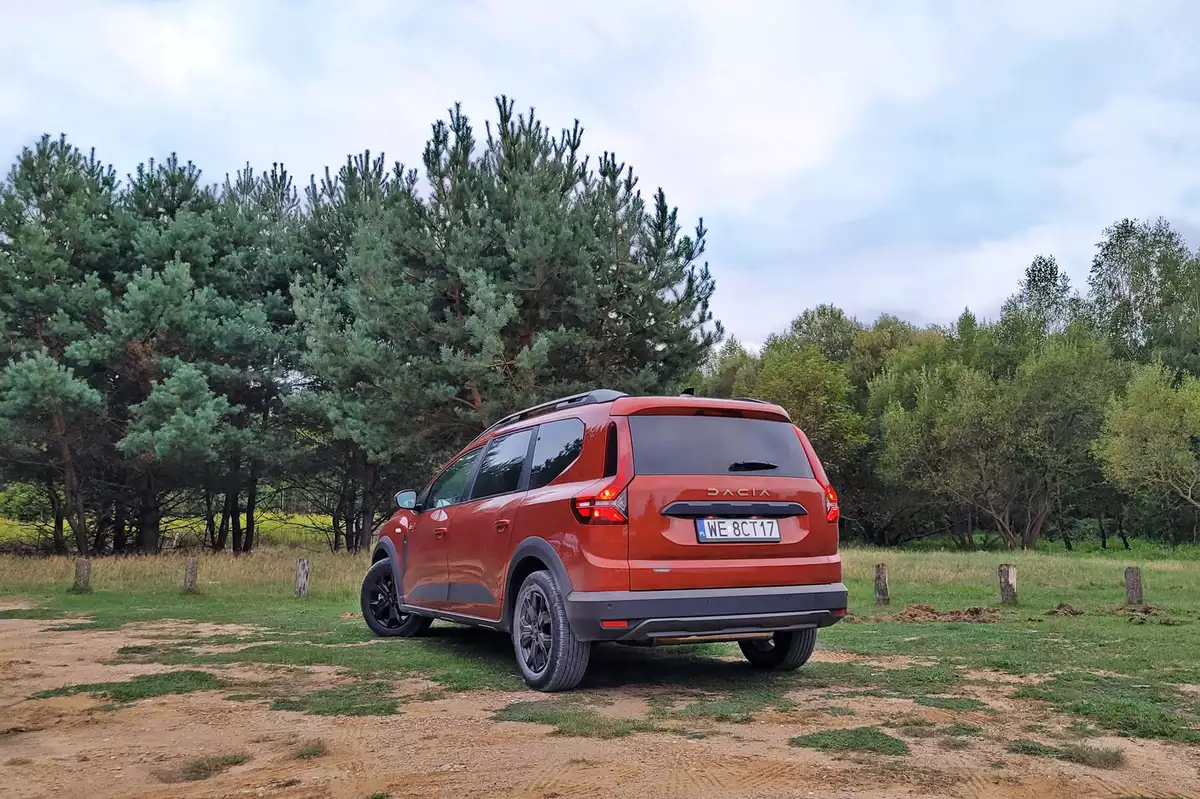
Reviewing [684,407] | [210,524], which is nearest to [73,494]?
[210,524]

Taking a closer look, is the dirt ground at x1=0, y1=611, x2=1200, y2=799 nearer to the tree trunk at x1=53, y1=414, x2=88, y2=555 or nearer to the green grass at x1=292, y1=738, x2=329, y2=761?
the green grass at x1=292, y1=738, x2=329, y2=761

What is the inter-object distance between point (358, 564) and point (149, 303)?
8.91 meters

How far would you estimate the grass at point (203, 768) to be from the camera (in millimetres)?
3861

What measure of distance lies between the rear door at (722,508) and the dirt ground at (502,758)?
2.67 feet

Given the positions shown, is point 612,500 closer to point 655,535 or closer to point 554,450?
point 655,535

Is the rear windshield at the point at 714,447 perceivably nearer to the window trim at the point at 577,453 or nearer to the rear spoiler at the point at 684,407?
the rear spoiler at the point at 684,407

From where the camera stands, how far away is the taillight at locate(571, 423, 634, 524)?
18.2ft

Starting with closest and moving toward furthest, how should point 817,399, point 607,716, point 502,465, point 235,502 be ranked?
point 607,716 → point 502,465 → point 235,502 → point 817,399

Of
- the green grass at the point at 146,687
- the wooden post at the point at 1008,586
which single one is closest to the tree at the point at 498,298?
the wooden post at the point at 1008,586

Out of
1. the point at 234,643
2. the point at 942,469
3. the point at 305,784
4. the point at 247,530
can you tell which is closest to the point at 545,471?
the point at 305,784

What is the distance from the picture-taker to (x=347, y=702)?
5.47 meters

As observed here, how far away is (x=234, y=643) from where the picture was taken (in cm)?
859

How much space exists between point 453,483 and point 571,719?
3.27 metres

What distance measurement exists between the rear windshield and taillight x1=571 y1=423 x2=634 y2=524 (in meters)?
0.08
